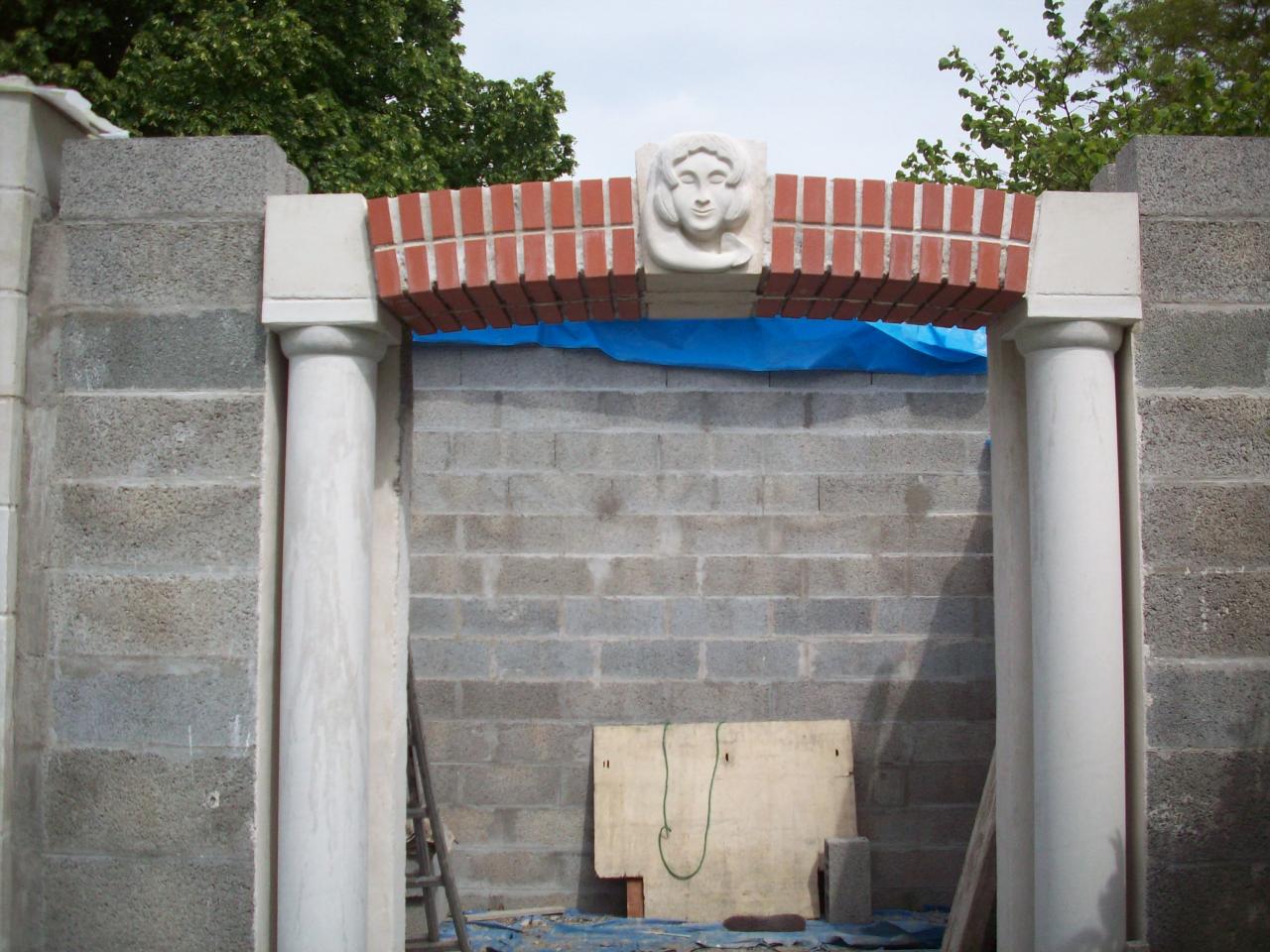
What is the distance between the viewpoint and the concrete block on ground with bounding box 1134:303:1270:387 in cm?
336

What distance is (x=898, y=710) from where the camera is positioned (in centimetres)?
609

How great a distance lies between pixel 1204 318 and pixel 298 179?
2523 millimetres

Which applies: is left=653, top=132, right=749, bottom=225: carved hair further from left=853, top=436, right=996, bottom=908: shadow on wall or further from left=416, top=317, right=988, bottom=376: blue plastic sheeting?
left=853, top=436, right=996, bottom=908: shadow on wall

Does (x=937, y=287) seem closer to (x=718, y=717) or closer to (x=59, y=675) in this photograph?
(x=59, y=675)

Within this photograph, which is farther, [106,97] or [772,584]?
[106,97]

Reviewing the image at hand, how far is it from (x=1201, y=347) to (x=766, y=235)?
122 centimetres

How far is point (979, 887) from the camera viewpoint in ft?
13.8

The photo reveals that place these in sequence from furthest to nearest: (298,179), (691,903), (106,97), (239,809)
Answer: (106,97) → (691,903) → (298,179) → (239,809)

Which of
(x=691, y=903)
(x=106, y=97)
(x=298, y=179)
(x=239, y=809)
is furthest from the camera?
(x=106, y=97)

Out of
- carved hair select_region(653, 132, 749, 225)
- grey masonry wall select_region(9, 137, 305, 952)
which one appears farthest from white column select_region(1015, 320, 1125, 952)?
grey masonry wall select_region(9, 137, 305, 952)

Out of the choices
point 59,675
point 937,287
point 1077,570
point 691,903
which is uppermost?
point 937,287

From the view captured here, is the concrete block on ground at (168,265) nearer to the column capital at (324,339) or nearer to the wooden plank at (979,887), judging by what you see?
the column capital at (324,339)

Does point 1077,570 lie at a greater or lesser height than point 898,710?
greater

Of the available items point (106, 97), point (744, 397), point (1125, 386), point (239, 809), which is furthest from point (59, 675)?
point (106, 97)
